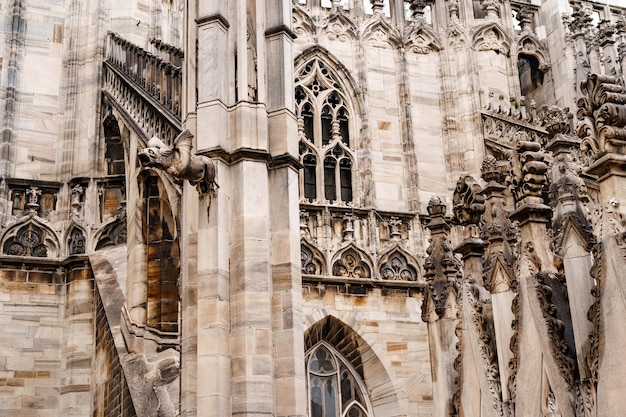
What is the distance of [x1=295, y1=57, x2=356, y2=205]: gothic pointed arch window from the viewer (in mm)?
15930

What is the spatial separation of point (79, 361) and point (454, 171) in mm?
7411

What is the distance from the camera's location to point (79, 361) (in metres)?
12.3

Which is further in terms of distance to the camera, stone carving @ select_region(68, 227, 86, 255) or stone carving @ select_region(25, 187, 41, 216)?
stone carving @ select_region(25, 187, 41, 216)

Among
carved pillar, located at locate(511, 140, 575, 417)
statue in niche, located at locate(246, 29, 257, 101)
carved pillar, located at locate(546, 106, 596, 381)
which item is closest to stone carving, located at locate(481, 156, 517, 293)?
carved pillar, located at locate(511, 140, 575, 417)

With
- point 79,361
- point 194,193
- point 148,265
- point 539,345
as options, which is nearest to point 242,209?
point 194,193

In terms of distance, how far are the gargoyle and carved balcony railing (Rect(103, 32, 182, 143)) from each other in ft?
7.05

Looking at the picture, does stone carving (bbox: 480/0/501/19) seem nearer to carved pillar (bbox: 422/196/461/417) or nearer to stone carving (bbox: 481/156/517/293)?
carved pillar (bbox: 422/196/461/417)

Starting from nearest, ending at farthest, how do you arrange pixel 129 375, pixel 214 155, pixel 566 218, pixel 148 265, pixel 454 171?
1. pixel 566 218
2. pixel 214 155
3. pixel 129 375
4. pixel 148 265
5. pixel 454 171

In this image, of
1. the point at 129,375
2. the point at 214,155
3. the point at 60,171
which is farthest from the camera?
the point at 60,171

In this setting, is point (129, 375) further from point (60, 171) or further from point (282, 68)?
point (60, 171)

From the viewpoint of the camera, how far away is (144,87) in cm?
1181

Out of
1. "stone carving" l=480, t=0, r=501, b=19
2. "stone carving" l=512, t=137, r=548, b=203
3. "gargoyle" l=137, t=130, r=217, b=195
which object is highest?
"stone carving" l=480, t=0, r=501, b=19

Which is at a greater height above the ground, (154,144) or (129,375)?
(154,144)

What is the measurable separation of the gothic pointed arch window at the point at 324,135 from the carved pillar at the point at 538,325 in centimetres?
959
